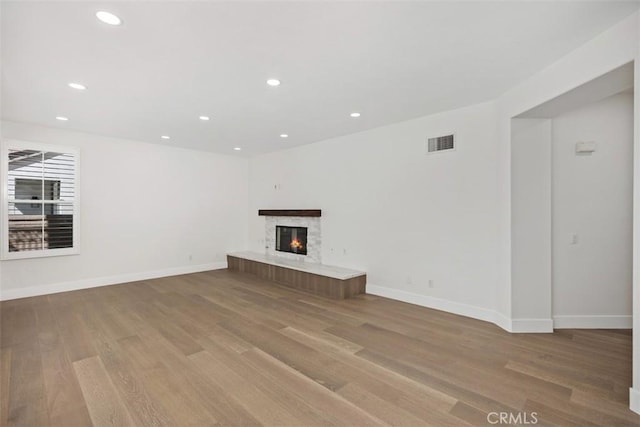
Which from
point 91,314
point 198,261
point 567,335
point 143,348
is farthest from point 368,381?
point 198,261

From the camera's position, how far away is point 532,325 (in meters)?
3.41

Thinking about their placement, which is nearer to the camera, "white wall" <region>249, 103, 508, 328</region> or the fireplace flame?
"white wall" <region>249, 103, 508, 328</region>

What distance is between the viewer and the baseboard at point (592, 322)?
3.50 meters

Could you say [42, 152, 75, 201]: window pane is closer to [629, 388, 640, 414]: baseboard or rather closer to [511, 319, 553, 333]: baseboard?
[511, 319, 553, 333]: baseboard

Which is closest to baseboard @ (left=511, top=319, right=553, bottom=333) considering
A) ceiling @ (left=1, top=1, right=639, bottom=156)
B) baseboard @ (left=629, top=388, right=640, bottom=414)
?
baseboard @ (left=629, top=388, right=640, bottom=414)

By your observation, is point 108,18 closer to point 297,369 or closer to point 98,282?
point 297,369

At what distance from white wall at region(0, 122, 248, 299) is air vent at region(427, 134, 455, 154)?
4794 millimetres

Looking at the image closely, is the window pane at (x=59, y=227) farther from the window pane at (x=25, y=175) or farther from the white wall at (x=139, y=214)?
the window pane at (x=25, y=175)

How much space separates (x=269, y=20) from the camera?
212cm

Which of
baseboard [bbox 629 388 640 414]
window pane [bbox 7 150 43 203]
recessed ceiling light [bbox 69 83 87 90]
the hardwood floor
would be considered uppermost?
recessed ceiling light [bbox 69 83 87 90]

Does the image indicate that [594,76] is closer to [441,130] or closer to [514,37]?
[514,37]

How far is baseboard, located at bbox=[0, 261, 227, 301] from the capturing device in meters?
4.71

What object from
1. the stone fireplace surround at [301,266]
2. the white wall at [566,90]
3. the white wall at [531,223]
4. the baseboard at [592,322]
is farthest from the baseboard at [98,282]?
the baseboard at [592,322]

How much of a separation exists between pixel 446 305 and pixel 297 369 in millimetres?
2457
